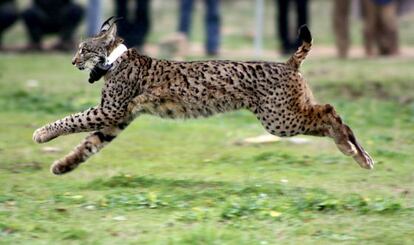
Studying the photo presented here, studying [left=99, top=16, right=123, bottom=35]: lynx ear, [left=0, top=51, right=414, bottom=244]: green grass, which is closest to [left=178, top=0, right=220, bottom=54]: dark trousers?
[left=0, top=51, right=414, bottom=244]: green grass

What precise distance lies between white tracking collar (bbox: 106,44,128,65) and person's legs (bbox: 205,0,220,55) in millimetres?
10353

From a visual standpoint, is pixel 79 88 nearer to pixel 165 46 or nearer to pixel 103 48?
pixel 165 46

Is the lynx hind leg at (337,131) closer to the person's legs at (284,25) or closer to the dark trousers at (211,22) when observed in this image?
the dark trousers at (211,22)

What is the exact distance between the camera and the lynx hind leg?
840 centimetres

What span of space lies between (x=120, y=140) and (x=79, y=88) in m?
3.75

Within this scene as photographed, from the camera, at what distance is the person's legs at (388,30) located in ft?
61.2

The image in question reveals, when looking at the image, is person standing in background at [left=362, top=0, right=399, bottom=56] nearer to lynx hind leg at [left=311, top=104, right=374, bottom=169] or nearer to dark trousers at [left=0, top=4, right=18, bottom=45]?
dark trousers at [left=0, top=4, right=18, bottom=45]

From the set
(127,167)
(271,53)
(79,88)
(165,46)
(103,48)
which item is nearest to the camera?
(103,48)

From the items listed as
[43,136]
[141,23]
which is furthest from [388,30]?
[43,136]

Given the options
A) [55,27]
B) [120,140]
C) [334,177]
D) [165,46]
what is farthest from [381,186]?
[55,27]

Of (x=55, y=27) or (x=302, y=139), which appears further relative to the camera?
(x=55, y=27)

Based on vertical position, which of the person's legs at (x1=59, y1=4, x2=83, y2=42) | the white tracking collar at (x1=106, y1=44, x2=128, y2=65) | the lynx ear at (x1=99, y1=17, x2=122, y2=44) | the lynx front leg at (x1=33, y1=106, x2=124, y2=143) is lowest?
the lynx front leg at (x1=33, y1=106, x2=124, y2=143)

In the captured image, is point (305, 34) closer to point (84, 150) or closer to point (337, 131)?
point (337, 131)

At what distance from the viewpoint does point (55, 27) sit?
20.2 meters
